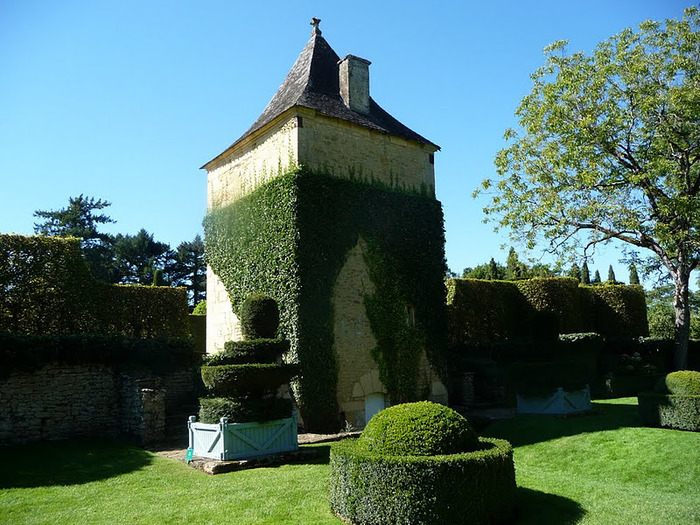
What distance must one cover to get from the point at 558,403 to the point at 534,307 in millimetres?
9375

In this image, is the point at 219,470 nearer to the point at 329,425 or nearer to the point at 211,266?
the point at 329,425

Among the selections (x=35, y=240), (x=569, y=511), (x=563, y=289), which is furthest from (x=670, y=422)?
(x=35, y=240)

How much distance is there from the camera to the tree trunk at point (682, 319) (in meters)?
19.5

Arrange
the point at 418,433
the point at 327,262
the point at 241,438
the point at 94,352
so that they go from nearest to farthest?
the point at 418,433
the point at 241,438
the point at 94,352
the point at 327,262

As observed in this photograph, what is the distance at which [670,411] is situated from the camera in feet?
42.1

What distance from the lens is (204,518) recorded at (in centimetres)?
750

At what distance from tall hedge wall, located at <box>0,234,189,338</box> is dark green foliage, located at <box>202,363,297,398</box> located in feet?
22.0

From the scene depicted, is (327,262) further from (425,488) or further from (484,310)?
(484,310)

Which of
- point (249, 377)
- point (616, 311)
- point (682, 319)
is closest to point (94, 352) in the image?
point (249, 377)

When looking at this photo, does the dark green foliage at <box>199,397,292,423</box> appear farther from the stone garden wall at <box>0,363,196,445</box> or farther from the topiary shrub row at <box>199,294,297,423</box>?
the stone garden wall at <box>0,363,196,445</box>

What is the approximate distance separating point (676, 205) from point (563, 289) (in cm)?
760

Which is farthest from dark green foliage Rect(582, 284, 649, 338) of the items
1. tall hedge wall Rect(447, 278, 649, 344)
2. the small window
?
the small window

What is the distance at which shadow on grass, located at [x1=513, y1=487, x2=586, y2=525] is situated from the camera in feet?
24.4

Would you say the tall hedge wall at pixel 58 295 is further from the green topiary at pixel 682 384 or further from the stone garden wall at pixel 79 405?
the green topiary at pixel 682 384
